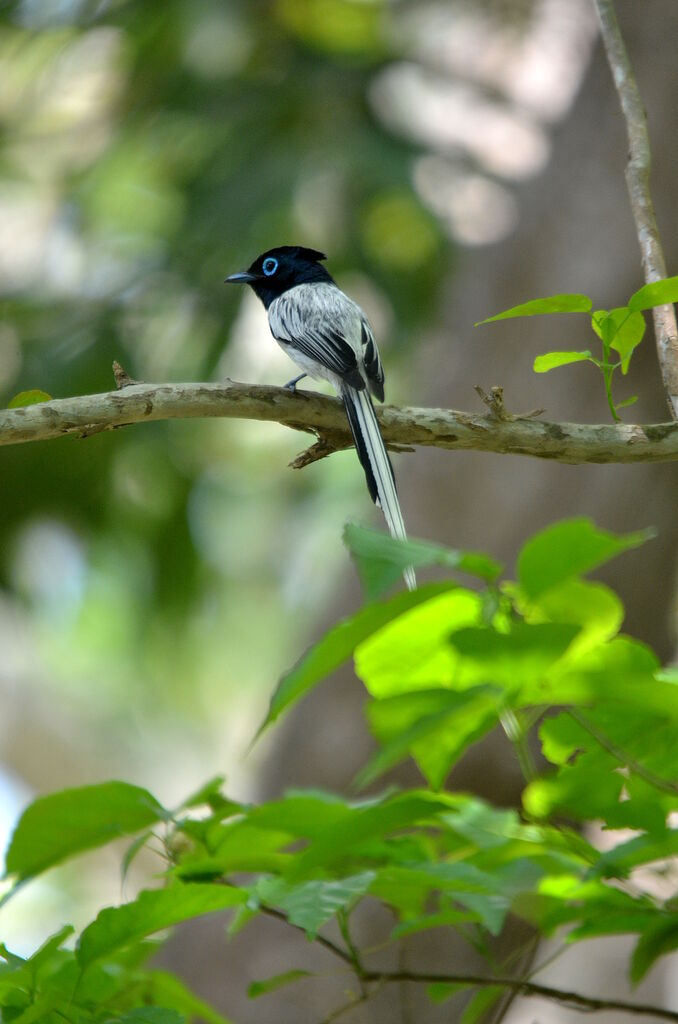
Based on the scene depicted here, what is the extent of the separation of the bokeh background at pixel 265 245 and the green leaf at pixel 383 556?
17.6ft

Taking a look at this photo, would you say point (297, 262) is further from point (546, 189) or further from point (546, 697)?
point (546, 697)

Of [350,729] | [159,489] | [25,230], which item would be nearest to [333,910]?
[350,729]

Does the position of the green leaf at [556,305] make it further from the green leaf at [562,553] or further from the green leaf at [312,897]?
the green leaf at [312,897]

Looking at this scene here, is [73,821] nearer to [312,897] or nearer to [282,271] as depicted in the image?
[312,897]

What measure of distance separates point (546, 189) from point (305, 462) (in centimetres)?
510

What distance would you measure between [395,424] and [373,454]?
447mm

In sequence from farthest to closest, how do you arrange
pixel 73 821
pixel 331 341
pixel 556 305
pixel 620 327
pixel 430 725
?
pixel 331 341 → pixel 620 327 → pixel 556 305 → pixel 73 821 → pixel 430 725

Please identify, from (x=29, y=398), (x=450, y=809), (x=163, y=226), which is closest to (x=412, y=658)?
(x=450, y=809)

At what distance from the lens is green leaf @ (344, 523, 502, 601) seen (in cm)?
112

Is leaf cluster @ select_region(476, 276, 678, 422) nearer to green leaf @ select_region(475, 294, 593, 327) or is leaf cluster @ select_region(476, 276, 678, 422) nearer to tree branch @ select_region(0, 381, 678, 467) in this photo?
green leaf @ select_region(475, 294, 593, 327)

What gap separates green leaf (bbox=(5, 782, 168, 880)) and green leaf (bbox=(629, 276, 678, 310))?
1.19 metres

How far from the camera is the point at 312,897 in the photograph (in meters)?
1.56

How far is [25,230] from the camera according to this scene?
1273 centimetres

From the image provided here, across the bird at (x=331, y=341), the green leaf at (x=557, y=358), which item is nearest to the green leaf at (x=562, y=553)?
the green leaf at (x=557, y=358)
